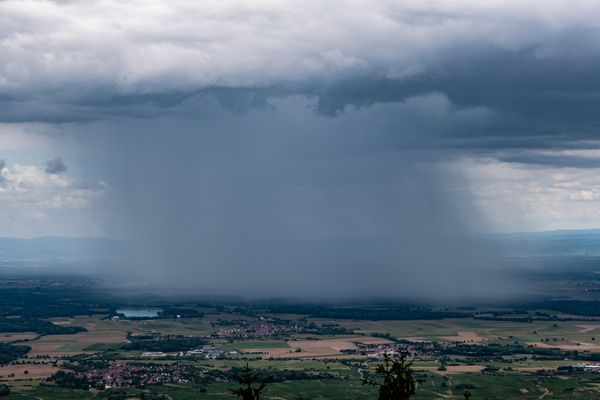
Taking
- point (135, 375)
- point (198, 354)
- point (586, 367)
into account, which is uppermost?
point (586, 367)

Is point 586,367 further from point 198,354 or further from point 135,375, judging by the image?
point 135,375

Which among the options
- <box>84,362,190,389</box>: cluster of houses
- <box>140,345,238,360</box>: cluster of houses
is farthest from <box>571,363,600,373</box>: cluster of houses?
<box>84,362,190,389</box>: cluster of houses

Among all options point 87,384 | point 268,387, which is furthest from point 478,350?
point 87,384

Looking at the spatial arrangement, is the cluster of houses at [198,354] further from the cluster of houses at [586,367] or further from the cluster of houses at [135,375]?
the cluster of houses at [586,367]

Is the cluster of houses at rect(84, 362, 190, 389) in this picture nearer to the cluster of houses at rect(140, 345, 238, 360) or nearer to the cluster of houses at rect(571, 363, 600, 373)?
the cluster of houses at rect(140, 345, 238, 360)

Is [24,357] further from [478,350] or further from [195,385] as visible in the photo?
[478,350]

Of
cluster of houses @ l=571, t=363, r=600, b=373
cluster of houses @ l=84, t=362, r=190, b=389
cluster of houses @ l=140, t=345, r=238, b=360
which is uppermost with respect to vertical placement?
cluster of houses @ l=571, t=363, r=600, b=373

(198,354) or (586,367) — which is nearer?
(586,367)

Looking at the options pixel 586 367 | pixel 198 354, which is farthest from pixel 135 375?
pixel 586 367

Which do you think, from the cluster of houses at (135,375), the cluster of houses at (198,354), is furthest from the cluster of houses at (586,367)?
the cluster of houses at (135,375)

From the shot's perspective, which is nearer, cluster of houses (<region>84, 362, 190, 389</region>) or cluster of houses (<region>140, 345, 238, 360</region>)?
cluster of houses (<region>84, 362, 190, 389</region>)

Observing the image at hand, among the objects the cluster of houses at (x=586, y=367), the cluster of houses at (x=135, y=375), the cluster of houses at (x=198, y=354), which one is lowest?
the cluster of houses at (x=135, y=375)
